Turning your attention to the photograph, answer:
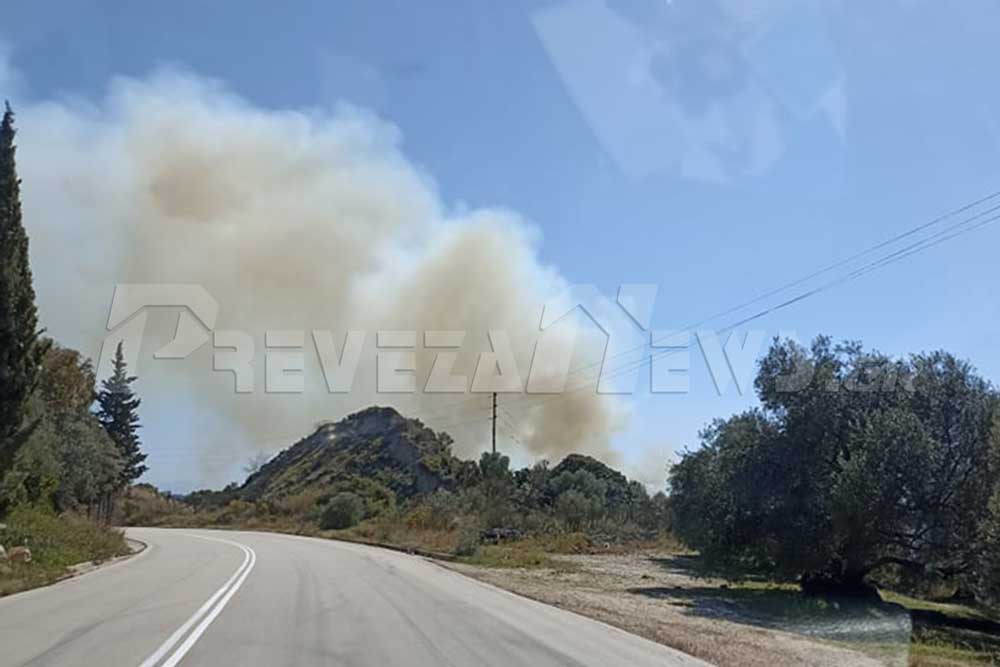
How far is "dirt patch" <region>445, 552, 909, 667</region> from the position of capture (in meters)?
13.9

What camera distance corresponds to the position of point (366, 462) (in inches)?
4530

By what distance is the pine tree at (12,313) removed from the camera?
26.2 metres

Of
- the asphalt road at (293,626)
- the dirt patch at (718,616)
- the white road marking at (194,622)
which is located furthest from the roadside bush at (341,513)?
the asphalt road at (293,626)

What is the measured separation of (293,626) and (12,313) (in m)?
19.1

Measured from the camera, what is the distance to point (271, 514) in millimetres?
86688

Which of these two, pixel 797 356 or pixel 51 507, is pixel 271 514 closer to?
pixel 51 507

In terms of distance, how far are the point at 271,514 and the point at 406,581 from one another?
220 ft

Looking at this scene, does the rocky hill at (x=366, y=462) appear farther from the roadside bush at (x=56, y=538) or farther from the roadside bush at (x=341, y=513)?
the roadside bush at (x=56, y=538)

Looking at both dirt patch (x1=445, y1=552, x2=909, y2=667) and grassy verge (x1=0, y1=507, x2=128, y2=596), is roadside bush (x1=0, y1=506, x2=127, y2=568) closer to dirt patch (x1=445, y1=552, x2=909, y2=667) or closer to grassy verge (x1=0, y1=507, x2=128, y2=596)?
grassy verge (x1=0, y1=507, x2=128, y2=596)

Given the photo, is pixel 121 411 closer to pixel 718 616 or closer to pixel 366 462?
pixel 366 462

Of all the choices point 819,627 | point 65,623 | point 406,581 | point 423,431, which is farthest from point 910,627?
point 423,431

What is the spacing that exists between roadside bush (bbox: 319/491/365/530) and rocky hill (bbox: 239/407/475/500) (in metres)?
10.8

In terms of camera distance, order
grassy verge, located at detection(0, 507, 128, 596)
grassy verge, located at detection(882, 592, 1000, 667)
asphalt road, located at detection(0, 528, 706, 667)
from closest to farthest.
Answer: asphalt road, located at detection(0, 528, 706, 667) < grassy verge, located at detection(882, 592, 1000, 667) < grassy verge, located at detection(0, 507, 128, 596)

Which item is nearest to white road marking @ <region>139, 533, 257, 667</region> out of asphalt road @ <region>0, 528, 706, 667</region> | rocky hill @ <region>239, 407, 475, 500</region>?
asphalt road @ <region>0, 528, 706, 667</region>
